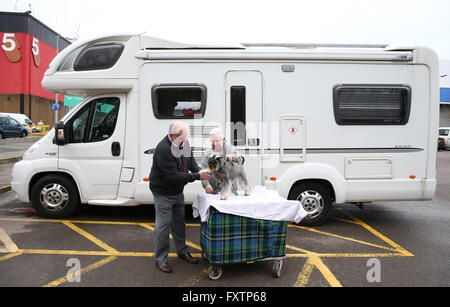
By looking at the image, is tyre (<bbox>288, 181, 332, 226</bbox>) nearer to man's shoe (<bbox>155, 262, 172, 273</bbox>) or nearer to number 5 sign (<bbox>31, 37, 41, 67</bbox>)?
man's shoe (<bbox>155, 262, 172, 273</bbox>)

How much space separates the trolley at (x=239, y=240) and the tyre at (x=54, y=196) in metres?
3.31

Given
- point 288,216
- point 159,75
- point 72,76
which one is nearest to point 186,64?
point 159,75

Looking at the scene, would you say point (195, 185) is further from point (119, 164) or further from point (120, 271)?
point (120, 271)

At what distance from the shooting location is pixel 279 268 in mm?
3973

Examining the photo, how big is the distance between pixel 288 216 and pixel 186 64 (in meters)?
3.15

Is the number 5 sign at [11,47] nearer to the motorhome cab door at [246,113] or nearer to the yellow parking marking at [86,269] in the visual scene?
the motorhome cab door at [246,113]

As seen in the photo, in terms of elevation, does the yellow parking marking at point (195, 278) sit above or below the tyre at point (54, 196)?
below

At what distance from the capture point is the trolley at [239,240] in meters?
3.79

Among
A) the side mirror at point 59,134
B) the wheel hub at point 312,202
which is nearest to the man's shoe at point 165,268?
the wheel hub at point 312,202

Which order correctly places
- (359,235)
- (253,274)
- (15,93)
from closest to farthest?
1. (253,274)
2. (359,235)
3. (15,93)

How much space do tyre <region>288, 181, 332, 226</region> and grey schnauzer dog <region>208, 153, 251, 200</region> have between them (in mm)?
2021

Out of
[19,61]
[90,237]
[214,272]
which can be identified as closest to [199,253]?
[214,272]

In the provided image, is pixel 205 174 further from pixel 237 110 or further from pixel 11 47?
pixel 11 47

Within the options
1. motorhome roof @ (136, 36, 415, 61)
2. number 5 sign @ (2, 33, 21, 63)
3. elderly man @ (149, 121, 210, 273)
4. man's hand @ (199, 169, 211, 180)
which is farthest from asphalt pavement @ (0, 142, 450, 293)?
number 5 sign @ (2, 33, 21, 63)
